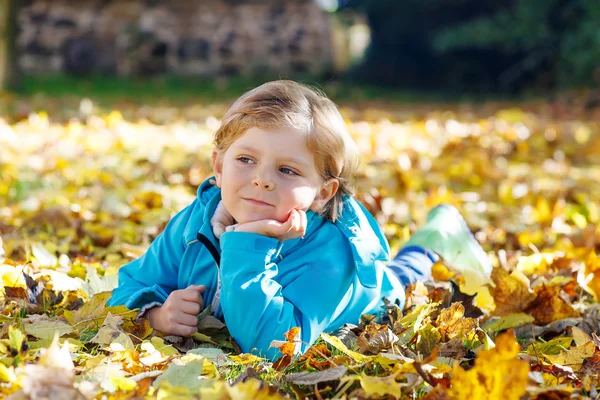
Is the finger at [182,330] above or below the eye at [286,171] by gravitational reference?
below

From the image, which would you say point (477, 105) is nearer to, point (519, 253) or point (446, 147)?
point (446, 147)

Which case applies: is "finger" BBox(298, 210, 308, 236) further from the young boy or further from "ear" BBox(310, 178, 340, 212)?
"ear" BBox(310, 178, 340, 212)

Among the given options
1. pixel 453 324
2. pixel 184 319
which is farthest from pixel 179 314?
pixel 453 324

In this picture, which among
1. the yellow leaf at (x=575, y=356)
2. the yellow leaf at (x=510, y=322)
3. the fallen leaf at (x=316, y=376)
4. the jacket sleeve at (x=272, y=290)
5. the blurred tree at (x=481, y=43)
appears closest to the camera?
the fallen leaf at (x=316, y=376)

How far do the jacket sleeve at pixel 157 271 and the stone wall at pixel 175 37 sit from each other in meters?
12.4

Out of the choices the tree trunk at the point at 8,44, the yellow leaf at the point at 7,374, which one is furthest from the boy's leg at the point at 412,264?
the tree trunk at the point at 8,44

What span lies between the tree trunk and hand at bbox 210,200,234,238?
855 centimetres

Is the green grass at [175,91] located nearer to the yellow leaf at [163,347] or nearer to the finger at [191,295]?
the finger at [191,295]

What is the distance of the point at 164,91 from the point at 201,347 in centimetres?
1028

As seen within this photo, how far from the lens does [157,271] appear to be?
232 cm

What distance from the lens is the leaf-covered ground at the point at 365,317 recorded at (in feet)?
5.41

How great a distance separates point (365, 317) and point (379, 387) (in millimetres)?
643

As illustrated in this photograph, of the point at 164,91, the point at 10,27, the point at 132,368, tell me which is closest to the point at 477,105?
the point at 164,91

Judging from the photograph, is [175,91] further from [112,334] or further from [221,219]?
[112,334]
